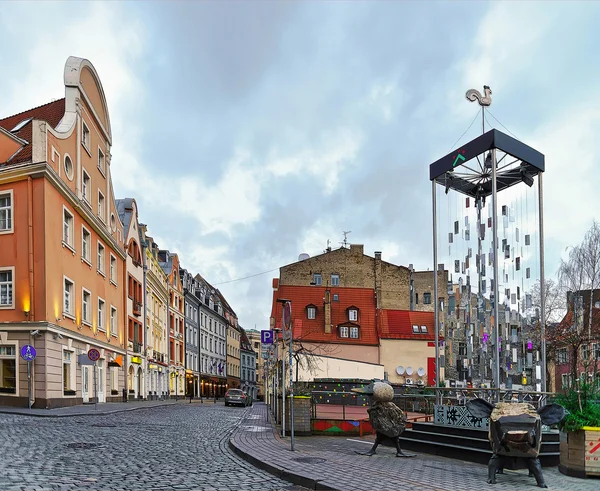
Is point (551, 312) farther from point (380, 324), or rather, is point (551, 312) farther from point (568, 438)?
point (568, 438)

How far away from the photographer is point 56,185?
2953cm

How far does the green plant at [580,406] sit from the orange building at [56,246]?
22.4m

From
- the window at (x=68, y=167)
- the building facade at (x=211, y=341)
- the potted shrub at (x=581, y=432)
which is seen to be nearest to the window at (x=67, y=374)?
the window at (x=68, y=167)

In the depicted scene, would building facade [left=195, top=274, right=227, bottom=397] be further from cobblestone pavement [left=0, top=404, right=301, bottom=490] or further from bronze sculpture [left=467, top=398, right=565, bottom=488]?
bronze sculpture [left=467, top=398, right=565, bottom=488]

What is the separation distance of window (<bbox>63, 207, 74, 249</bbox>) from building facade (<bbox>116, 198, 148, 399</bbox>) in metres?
12.5

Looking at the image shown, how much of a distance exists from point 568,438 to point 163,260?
2467 inches

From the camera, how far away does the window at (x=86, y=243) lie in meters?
34.5

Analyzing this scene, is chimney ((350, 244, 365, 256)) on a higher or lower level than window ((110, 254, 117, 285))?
higher

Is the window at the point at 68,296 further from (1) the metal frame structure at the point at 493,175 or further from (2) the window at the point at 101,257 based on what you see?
(1) the metal frame structure at the point at 493,175

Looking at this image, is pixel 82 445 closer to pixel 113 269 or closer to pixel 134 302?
pixel 113 269

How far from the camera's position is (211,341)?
89.1m

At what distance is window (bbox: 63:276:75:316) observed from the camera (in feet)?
102

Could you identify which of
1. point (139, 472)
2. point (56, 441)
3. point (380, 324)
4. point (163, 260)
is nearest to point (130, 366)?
point (380, 324)

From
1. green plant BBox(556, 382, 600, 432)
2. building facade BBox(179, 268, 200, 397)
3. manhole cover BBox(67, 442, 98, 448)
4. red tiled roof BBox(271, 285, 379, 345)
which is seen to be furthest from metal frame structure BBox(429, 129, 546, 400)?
building facade BBox(179, 268, 200, 397)
